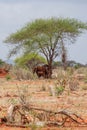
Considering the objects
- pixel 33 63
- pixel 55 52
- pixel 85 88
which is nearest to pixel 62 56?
pixel 55 52

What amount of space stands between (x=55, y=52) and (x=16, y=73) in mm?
2993

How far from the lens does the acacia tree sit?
3111cm

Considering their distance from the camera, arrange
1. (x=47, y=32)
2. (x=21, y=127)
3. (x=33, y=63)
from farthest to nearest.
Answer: (x=33, y=63) < (x=47, y=32) < (x=21, y=127)

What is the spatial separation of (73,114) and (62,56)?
23342 millimetres

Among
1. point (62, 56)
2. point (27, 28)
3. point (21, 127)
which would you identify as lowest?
point (21, 127)


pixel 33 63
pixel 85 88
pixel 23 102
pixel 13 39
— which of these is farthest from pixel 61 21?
pixel 23 102

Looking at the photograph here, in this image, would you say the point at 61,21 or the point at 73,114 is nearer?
the point at 73,114

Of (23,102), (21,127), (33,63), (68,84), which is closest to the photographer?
(21,127)

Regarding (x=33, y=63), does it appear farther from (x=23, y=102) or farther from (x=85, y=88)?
(x=23, y=102)

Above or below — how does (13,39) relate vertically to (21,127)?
above

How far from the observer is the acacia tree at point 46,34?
102 ft

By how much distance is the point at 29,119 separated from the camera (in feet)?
27.1

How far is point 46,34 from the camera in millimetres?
Result: 31609

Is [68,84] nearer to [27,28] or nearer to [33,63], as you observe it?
[27,28]
